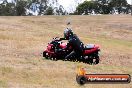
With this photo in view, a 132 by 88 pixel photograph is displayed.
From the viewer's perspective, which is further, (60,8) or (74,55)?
(60,8)

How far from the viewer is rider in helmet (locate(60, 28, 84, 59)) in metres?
21.7

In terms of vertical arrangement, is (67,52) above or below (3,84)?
below

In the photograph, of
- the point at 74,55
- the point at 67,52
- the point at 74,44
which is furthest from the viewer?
the point at 67,52

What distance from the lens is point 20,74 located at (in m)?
17.4

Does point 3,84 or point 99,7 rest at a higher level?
point 3,84

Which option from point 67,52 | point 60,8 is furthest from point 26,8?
point 67,52

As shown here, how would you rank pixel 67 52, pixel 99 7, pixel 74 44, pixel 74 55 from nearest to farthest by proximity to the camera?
1. pixel 74 44
2. pixel 74 55
3. pixel 67 52
4. pixel 99 7

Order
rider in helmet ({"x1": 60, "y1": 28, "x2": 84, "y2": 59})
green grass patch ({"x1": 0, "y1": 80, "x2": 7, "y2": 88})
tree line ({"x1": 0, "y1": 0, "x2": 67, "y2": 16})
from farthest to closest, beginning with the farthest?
1. tree line ({"x1": 0, "y1": 0, "x2": 67, "y2": 16})
2. rider in helmet ({"x1": 60, "y1": 28, "x2": 84, "y2": 59})
3. green grass patch ({"x1": 0, "y1": 80, "x2": 7, "y2": 88})

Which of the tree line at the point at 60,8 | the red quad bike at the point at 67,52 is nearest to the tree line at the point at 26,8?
the tree line at the point at 60,8

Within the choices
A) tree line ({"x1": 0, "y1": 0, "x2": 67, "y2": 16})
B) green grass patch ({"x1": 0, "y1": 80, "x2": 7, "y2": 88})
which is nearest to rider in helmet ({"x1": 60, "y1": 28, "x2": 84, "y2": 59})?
green grass patch ({"x1": 0, "y1": 80, "x2": 7, "y2": 88})

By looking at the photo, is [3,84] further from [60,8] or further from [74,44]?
[60,8]

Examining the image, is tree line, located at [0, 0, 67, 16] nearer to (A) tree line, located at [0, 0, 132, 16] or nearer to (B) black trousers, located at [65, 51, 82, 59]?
(A) tree line, located at [0, 0, 132, 16]

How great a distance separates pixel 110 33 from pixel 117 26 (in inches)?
306

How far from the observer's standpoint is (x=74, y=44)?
21.8 m
